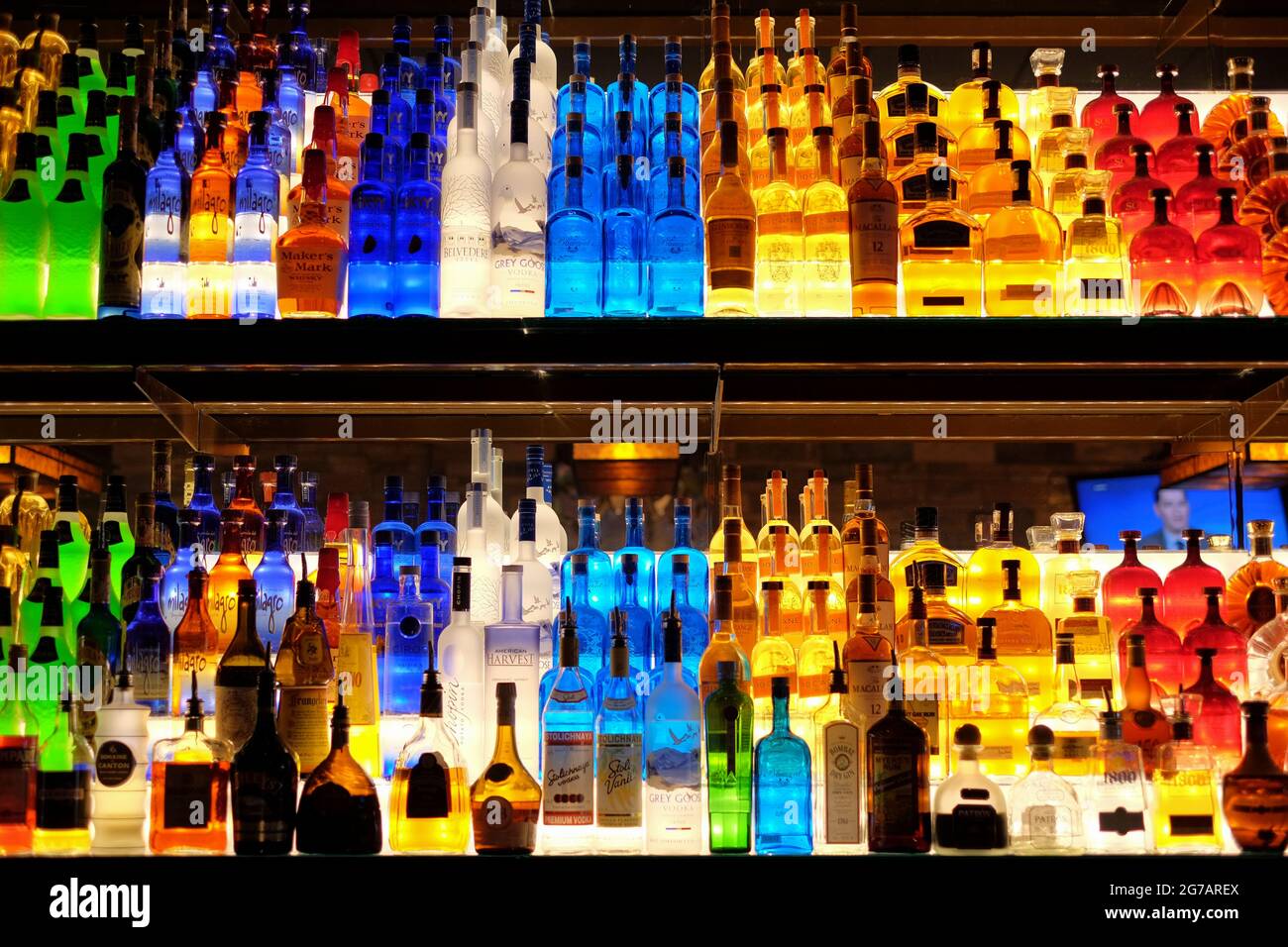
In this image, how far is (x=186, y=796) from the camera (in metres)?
1.86

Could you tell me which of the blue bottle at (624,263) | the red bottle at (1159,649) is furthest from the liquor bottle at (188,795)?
the red bottle at (1159,649)

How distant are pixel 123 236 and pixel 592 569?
2.88 ft

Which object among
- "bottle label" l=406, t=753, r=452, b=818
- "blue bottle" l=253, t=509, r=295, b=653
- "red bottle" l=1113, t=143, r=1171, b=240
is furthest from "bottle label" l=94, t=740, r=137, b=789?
"red bottle" l=1113, t=143, r=1171, b=240

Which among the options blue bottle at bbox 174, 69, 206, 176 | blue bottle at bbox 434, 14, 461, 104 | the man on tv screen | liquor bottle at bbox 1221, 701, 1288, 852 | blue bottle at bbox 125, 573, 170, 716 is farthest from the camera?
the man on tv screen

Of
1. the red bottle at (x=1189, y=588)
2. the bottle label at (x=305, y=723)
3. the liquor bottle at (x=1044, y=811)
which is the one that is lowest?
the liquor bottle at (x=1044, y=811)

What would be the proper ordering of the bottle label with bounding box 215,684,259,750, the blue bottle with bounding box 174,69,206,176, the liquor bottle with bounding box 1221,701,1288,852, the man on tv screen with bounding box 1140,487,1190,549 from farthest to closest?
the man on tv screen with bounding box 1140,487,1190,549, the blue bottle with bounding box 174,69,206,176, the bottle label with bounding box 215,684,259,750, the liquor bottle with bounding box 1221,701,1288,852

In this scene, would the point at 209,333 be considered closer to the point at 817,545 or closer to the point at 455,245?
the point at 455,245

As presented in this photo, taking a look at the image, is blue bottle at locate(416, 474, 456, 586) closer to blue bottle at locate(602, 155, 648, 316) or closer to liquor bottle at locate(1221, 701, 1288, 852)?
blue bottle at locate(602, 155, 648, 316)

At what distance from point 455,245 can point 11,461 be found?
1026mm

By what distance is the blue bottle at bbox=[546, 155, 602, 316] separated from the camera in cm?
201

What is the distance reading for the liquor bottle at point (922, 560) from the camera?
2.19 metres

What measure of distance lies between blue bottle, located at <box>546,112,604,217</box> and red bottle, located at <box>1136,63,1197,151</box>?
3.20 feet

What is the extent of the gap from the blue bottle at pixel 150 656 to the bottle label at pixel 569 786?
24.5 inches

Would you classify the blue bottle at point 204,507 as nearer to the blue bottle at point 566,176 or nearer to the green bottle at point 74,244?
the green bottle at point 74,244
